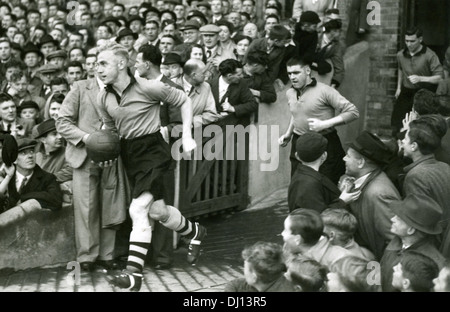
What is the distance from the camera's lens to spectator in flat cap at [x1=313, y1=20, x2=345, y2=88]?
1298 centimetres

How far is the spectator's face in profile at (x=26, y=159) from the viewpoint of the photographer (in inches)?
366

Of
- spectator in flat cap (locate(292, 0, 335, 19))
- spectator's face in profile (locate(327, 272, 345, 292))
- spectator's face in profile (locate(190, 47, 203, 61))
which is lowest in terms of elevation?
spectator's face in profile (locate(327, 272, 345, 292))

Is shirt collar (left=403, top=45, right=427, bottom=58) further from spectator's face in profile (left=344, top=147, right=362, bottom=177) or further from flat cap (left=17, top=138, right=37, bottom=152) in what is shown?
flat cap (left=17, top=138, right=37, bottom=152)

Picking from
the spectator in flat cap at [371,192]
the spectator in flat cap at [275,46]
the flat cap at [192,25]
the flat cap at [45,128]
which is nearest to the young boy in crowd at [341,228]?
the spectator in flat cap at [371,192]

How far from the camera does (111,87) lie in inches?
353

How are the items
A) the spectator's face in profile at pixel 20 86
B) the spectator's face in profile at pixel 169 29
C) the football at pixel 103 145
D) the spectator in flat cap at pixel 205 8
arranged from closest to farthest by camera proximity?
the football at pixel 103 145 → the spectator's face in profile at pixel 20 86 → the spectator's face in profile at pixel 169 29 → the spectator in flat cap at pixel 205 8

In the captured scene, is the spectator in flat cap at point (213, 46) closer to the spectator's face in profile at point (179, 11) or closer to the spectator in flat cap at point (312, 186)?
the spectator's face in profile at point (179, 11)

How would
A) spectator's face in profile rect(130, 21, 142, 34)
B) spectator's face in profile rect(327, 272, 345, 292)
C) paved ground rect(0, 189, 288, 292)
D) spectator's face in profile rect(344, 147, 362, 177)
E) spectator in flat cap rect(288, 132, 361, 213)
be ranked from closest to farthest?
spectator's face in profile rect(327, 272, 345, 292) → spectator in flat cap rect(288, 132, 361, 213) → spectator's face in profile rect(344, 147, 362, 177) → paved ground rect(0, 189, 288, 292) → spectator's face in profile rect(130, 21, 142, 34)

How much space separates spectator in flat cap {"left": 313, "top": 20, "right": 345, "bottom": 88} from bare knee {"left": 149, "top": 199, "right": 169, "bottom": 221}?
460 centimetres

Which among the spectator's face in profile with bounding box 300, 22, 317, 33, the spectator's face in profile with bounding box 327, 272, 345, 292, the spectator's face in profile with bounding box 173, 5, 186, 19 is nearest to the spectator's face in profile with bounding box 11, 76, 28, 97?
the spectator's face in profile with bounding box 300, 22, 317, 33

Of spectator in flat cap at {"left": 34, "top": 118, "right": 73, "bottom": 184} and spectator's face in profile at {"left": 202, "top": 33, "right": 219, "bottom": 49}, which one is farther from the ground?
spectator's face in profile at {"left": 202, "top": 33, "right": 219, "bottom": 49}

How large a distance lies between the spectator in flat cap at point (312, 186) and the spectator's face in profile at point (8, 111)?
4.13 m
